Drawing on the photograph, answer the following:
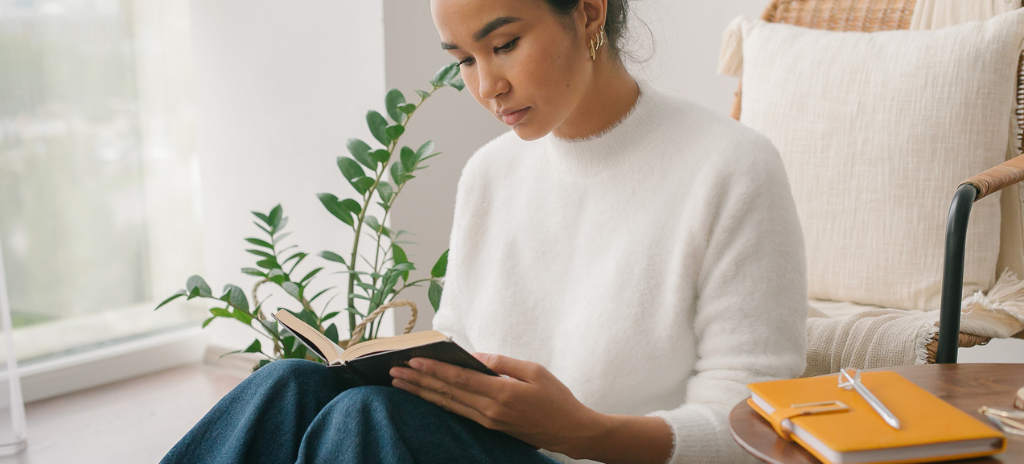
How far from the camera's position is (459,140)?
2.05 metres

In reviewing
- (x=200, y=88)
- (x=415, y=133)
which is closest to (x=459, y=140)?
(x=415, y=133)

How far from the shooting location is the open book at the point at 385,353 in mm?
692

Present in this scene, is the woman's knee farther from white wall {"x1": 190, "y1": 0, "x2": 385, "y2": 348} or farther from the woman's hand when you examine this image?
white wall {"x1": 190, "y1": 0, "x2": 385, "y2": 348}

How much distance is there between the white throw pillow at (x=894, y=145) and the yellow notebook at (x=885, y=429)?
793mm

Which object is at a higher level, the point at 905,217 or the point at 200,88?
the point at 200,88

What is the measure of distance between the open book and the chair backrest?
1023mm

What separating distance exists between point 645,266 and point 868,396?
34 cm

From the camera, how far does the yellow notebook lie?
0.52m

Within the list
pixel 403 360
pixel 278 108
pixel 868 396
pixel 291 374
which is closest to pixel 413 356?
pixel 403 360

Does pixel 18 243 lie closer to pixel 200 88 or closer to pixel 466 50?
pixel 200 88

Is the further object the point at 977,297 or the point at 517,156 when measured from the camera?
the point at 977,297

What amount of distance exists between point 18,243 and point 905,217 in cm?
219

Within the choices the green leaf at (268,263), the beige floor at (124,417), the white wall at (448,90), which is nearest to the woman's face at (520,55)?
the green leaf at (268,263)

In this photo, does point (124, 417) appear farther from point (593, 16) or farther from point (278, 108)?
point (593, 16)
